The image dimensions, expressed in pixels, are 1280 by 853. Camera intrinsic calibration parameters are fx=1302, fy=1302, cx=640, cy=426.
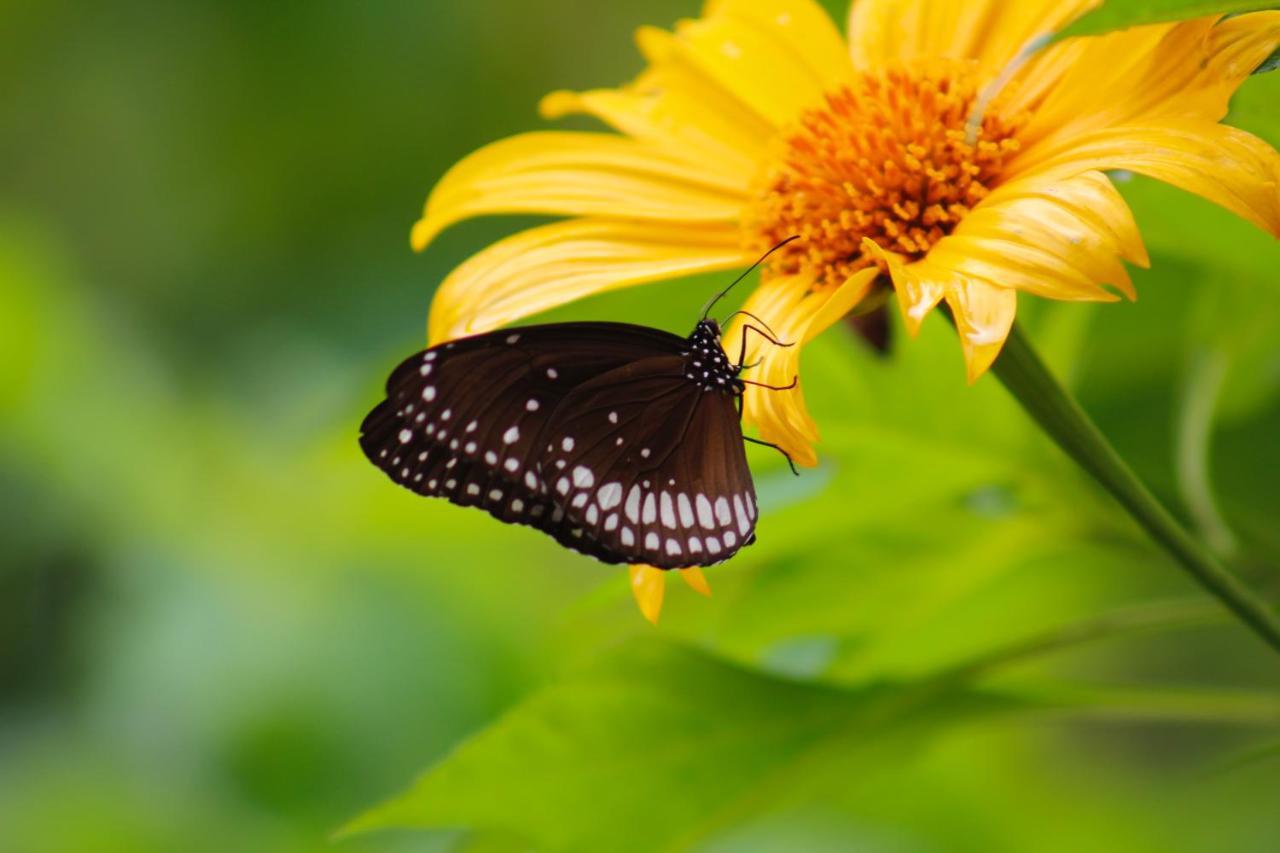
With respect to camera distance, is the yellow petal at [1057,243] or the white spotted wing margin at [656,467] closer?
the yellow petal at [1057,243]

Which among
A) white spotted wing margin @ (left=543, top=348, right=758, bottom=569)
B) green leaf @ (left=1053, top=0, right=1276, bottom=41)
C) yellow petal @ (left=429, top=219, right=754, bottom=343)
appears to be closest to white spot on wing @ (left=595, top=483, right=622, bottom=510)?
white spotted wing margin @ (left=543, top=348, right=758, bottom=569)

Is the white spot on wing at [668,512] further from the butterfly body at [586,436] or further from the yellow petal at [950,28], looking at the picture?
the yellow petal at [950,28]

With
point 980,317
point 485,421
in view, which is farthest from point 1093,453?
point 485,421

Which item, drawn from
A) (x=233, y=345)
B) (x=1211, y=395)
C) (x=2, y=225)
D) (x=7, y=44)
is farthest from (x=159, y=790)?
(x=7, y=44)

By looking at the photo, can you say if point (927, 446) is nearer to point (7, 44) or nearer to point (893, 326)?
point (893, 326)

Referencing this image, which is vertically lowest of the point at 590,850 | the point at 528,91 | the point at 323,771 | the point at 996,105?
the point at 323,771

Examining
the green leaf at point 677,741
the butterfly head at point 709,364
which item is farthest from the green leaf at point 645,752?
the butterfly head at point 709,364

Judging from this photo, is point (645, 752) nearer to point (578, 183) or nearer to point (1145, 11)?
point (578, 183)
